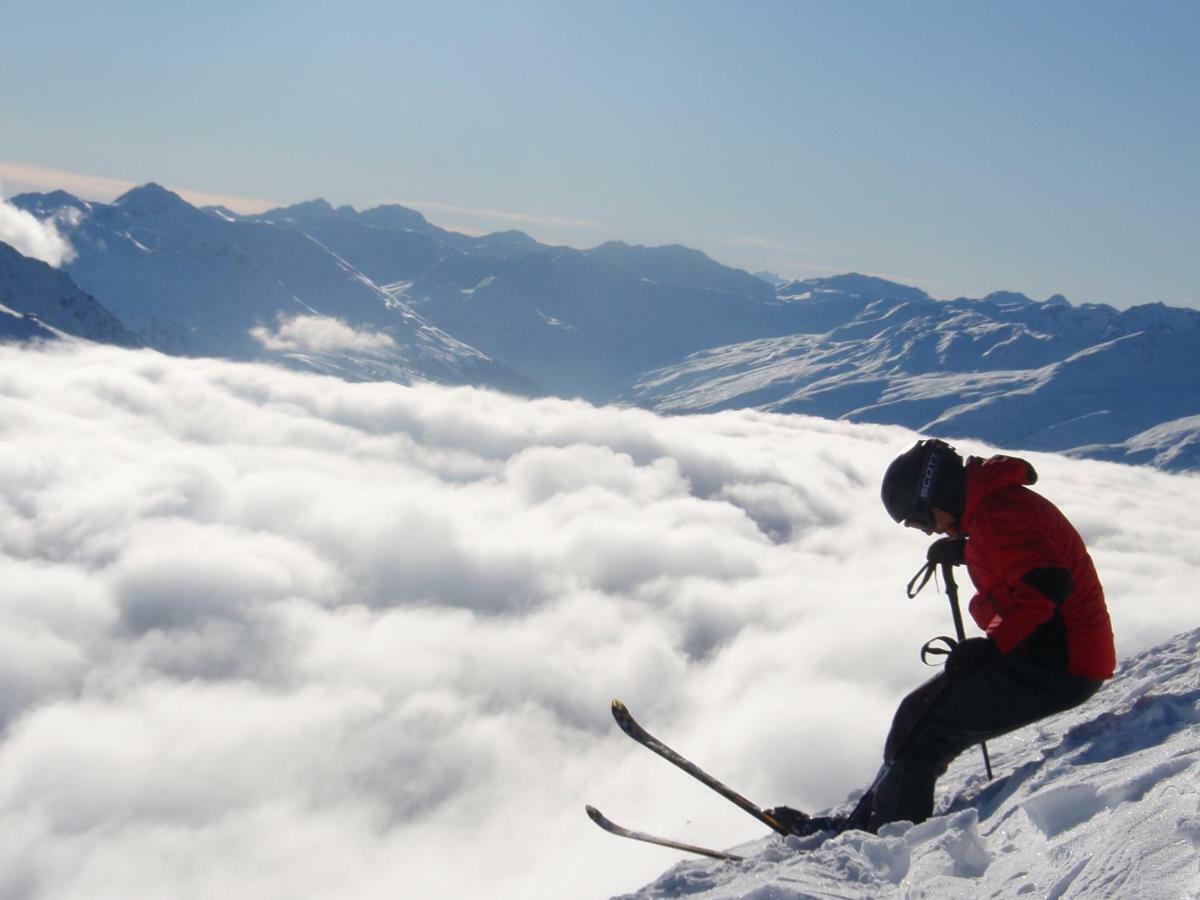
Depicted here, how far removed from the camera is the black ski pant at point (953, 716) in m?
6.21

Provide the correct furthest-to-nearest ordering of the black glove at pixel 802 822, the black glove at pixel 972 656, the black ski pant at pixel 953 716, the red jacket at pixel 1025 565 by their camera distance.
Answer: the black glove at pixel 802 822 → the black glove at pixel 972 656 → the black ski pant at pixel 953 716 → the red jacket at pixel 1025 565

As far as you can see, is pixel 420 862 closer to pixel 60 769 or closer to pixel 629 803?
pixel 629 803

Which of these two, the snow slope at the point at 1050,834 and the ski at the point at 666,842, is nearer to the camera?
the snow slope at the point at 1050,834

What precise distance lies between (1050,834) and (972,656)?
4.83 ft

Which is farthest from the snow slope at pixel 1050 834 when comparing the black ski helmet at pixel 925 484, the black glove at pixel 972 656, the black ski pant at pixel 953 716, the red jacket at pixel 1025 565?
the black ski helmet at pixel 925 484

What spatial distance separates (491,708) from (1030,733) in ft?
577

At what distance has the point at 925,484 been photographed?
6523mm

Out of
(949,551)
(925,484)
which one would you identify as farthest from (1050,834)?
(925,484)

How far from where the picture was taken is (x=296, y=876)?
141 metres

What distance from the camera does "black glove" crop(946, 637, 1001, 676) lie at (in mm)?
6395

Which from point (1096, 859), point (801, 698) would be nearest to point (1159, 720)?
point (1096, 859)

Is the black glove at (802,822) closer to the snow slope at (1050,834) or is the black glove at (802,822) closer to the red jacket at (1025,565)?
the snow slope at (1050,834)

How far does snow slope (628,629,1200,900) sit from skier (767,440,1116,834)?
452 millimetres

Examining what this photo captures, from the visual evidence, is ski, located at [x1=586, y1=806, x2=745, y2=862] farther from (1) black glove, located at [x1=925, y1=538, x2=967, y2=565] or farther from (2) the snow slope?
(1) black glove, located at [x1=925, y1=538, x2=967, y2=565]
